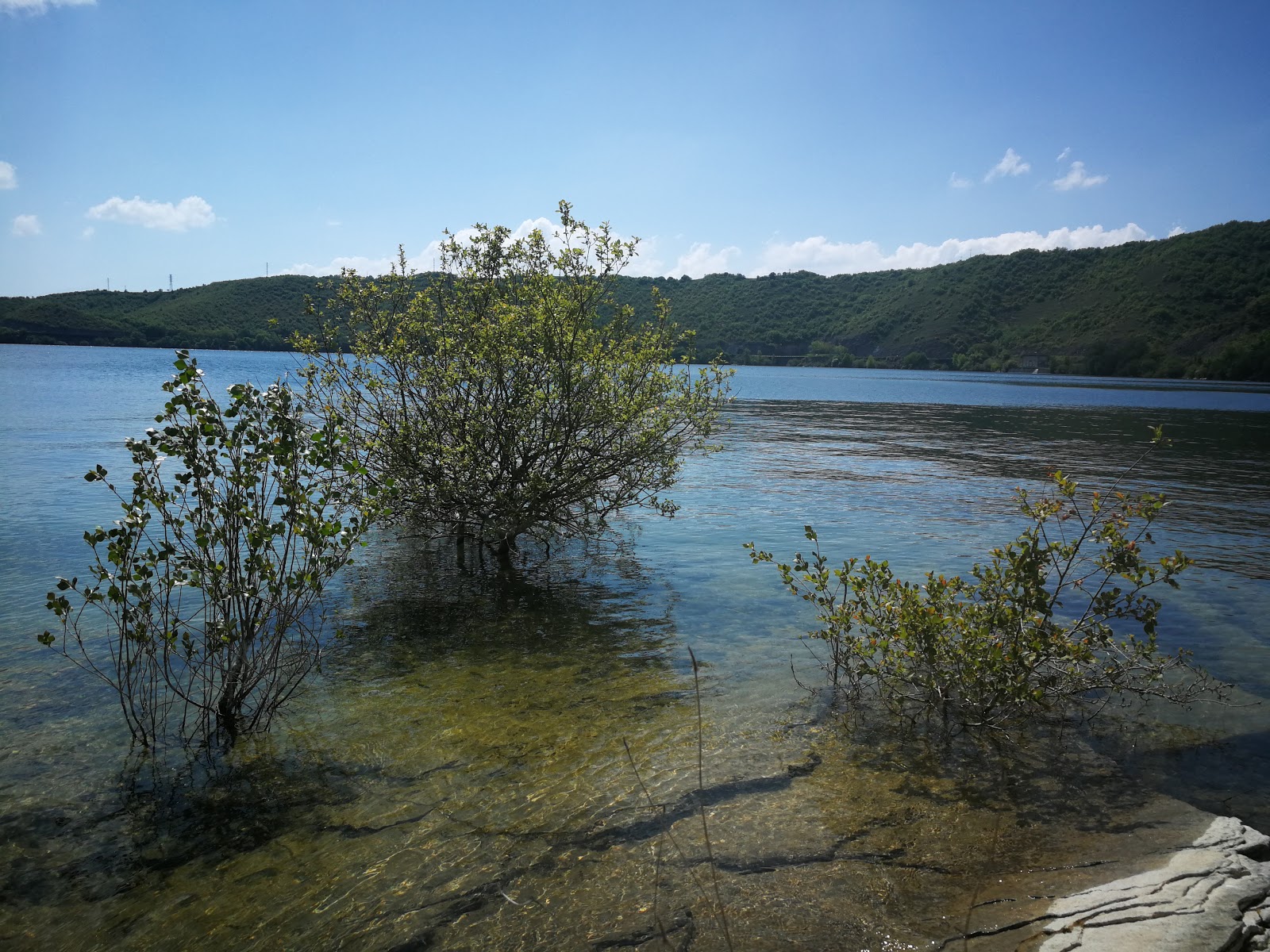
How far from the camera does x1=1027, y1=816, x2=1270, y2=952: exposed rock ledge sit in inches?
183

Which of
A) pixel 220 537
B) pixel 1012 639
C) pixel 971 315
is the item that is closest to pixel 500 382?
pixel 220 537

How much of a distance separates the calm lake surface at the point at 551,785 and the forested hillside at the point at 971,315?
12013 centimetres

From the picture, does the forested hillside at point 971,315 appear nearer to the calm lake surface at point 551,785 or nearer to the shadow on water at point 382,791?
the calm lake surface at point 551,785

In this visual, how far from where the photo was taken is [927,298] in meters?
186

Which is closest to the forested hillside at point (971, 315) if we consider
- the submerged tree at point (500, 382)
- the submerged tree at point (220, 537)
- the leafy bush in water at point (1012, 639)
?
the submerged tree at point (500, 382)

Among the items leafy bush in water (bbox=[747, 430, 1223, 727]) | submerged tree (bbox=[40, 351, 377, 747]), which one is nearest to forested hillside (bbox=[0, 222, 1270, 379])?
leafy bush in water (bbox=[747, 430, 1223, 727])

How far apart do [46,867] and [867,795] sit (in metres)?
6.06

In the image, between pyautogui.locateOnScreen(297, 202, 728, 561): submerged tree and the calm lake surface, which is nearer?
the calm lake surface

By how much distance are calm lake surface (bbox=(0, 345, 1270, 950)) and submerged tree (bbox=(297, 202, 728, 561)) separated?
178 cm

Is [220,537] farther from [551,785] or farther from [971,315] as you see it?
[971,315]

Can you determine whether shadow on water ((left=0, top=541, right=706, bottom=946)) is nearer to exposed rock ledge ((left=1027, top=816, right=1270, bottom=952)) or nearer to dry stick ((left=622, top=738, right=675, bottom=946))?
dry stick ((left=622, top=738, right=675, bottom=946))

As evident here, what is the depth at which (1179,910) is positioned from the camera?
493cm

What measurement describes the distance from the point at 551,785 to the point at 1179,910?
4.44 metres

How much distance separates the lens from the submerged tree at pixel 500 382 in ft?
40.3
